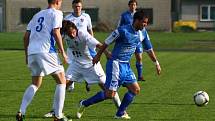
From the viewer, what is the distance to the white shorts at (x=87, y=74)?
12836 mm

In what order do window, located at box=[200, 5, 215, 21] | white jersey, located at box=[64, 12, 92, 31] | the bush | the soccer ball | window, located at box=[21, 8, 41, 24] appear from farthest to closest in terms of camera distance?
window, located at box=[200, 5, 215, 21] < window, located at box=[21, 8, 41, 24] < the bush < white jersey, located at box=[64, 12, 92, 31] < the soccer ball

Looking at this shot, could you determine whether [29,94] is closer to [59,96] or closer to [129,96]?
[59,96]

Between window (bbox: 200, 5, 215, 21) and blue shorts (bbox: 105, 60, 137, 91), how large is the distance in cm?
6364

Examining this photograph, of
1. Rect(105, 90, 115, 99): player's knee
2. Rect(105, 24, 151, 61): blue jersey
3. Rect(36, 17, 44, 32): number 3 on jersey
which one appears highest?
Rect(36, 17, 44, 32): number 3 on jersey

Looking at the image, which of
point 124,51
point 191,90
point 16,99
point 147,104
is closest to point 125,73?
point 124,51

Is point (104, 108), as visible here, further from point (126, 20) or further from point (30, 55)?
point (126, 20)

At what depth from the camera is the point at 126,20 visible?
57.3ft

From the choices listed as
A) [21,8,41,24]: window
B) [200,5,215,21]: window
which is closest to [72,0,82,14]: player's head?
[21,8,41,24]: window

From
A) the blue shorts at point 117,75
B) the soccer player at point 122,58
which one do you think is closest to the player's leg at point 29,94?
the soccer player at point 122,58

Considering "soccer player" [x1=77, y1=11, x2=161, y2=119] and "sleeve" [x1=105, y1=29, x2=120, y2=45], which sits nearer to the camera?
"sleeve" [x1=105, y1=29, x2=120, y2=45]

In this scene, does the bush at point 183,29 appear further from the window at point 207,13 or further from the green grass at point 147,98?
the green grass at point 147,98

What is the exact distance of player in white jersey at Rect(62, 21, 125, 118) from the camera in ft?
40.7

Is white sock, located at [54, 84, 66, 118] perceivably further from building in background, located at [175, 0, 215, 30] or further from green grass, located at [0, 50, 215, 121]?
building in background, located at [175, 0, 215, 30]

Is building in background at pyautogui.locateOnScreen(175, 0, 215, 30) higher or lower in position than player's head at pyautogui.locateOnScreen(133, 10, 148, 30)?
lower
